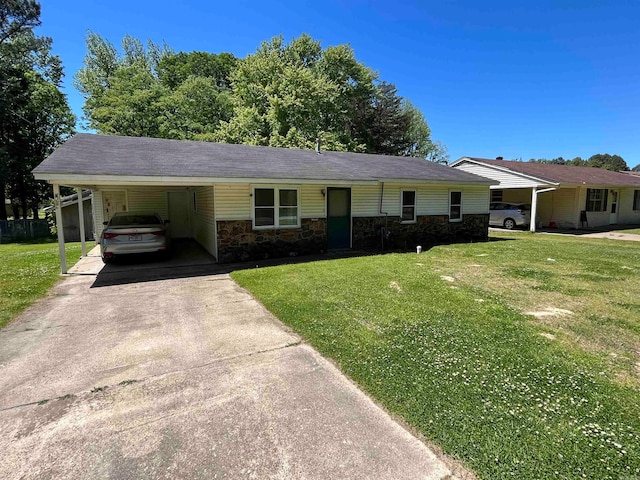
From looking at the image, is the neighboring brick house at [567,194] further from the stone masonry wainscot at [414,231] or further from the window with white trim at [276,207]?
the window with white trim at [276,207]

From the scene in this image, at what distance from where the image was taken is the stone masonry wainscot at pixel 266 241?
30.7 feet

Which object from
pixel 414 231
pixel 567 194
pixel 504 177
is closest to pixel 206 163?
pixel 414 231

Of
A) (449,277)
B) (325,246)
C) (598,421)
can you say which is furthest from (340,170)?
(598,421)

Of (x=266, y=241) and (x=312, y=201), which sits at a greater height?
(x=312, y=201)

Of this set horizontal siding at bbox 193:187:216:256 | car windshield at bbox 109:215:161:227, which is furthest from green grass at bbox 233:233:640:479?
car windshield at bbox 109:215:161:227

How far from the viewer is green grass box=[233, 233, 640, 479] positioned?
2.37m

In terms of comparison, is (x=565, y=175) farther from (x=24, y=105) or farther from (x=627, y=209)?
(x=24, y=105)

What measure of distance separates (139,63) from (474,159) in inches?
1164

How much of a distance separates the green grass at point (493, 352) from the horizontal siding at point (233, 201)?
206 centimetres

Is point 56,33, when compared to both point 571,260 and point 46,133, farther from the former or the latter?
point 571,260

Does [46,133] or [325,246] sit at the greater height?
[46,133]

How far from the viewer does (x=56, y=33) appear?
23094 mm

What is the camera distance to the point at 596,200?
20391 mm

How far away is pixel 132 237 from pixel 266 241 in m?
3.48
